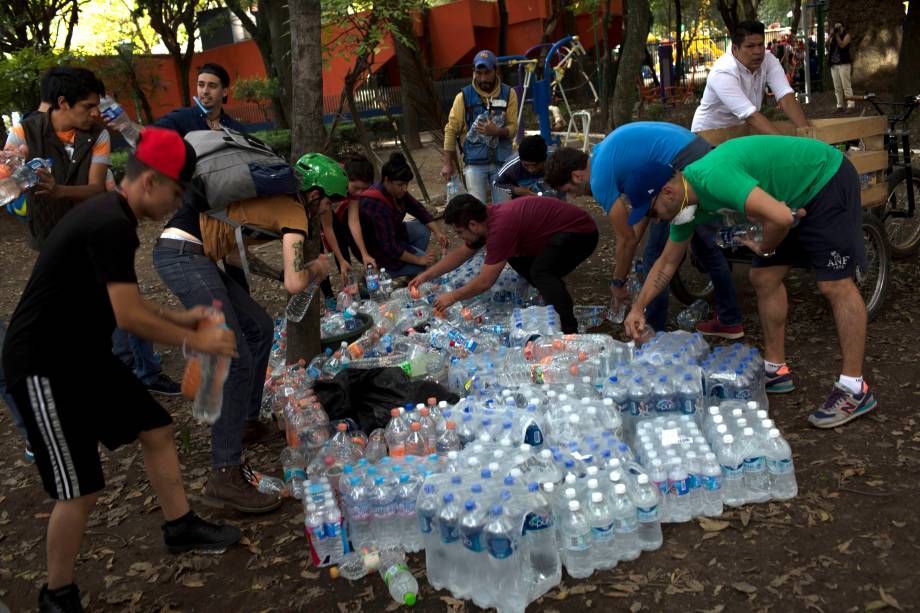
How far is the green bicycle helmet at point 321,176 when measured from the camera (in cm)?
463

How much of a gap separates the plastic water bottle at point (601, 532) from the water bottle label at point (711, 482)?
582mm

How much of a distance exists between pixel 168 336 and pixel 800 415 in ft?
11.9

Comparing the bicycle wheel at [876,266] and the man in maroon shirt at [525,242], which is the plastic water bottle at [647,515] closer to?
the man in maroon shirt at [525,242]

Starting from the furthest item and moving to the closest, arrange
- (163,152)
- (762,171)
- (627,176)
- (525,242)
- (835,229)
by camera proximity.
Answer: (525,242)
(627,176)
(835,229)
(762,171)
(163,152)

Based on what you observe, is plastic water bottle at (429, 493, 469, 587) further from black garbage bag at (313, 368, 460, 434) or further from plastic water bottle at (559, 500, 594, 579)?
black garbage bag at (313, 368, 460, 434)

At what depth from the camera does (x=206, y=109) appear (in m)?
5.39

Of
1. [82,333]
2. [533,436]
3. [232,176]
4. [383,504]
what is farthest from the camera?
[533,436]

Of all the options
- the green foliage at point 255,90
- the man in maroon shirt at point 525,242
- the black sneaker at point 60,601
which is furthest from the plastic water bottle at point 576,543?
the green foliage at point 255,90

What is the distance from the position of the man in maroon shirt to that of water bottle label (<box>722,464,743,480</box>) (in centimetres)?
224

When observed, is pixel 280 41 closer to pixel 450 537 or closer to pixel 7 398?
pixel 7 398

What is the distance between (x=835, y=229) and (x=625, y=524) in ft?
7.08

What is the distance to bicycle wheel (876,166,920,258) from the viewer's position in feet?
21.5

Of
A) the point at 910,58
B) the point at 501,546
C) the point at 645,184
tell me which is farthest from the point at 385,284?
the point at 910,58

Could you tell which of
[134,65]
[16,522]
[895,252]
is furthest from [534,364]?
[134,65]
